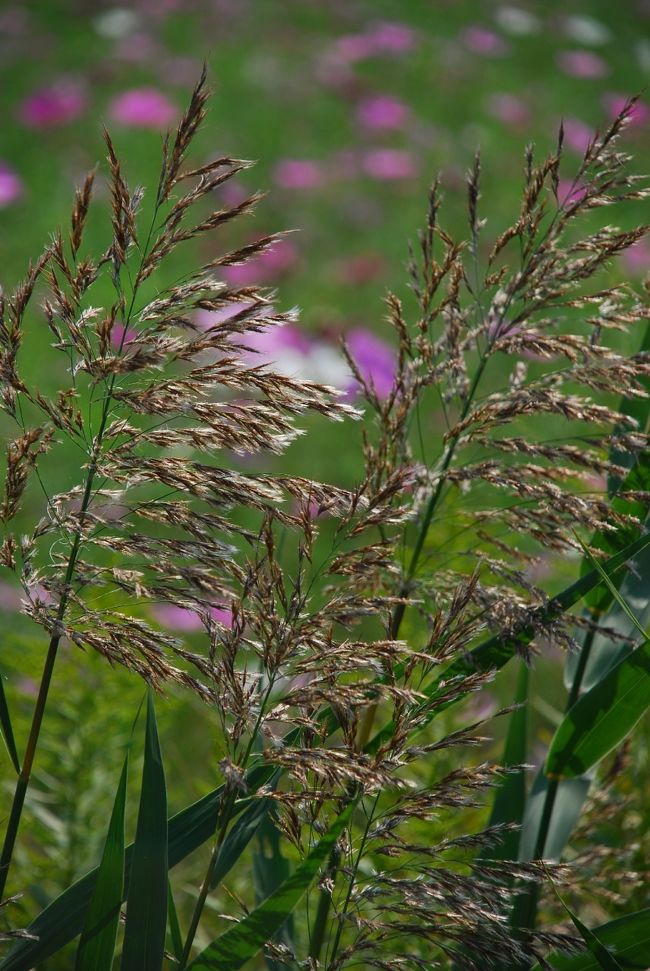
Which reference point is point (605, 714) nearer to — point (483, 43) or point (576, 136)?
point (576, 136)

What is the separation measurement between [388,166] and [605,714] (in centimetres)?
556

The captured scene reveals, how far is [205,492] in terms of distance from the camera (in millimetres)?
1090

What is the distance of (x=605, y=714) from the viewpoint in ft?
4.26

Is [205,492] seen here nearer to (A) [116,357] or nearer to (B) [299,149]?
(A) [116,357]

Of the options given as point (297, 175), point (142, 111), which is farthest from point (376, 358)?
point (142, 111)

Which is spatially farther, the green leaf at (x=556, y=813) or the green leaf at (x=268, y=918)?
the green leaf at (x=556, y=813)

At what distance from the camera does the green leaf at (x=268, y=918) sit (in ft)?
3.34

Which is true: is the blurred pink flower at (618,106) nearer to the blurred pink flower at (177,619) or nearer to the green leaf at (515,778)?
the blurred pink flower at (177,619)

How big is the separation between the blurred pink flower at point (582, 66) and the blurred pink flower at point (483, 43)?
461mm

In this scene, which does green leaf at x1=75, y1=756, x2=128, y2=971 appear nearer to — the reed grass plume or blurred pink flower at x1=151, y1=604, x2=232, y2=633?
the reed grass plume

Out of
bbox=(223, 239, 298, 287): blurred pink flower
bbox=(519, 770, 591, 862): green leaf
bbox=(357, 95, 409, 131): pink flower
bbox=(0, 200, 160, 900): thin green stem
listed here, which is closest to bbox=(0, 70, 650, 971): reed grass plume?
bbox=(0, 200, 160, 900): thin green stem

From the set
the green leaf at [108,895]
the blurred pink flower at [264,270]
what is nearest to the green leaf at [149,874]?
the green leaf at [108,895]

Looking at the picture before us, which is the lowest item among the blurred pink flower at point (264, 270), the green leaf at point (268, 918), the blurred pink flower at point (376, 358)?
the green leaf at point (268, 918)

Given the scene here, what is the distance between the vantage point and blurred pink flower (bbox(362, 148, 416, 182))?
21.0ft
